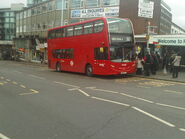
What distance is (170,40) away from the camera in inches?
653

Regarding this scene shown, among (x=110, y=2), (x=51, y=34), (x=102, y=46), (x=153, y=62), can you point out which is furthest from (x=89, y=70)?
(x=110, y=2)

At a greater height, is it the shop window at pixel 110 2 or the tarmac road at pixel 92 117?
the shop window at pixel 110 2

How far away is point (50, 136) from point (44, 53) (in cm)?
3408

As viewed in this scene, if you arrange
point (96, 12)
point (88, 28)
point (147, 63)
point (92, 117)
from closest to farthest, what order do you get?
1. point (92, 117)
2. point (88, 28)
3. point (147, 63)
4. point (96, 12)

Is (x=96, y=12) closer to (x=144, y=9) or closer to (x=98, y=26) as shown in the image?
(x=144, y=9)

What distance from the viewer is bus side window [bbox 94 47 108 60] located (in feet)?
44.2

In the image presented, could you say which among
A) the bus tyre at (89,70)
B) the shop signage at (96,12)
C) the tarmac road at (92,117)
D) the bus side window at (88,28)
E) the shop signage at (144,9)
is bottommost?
the tarmac road at (92,117)

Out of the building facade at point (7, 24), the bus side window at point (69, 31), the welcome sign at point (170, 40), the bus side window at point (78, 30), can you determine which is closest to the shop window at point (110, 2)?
the welcome sign at point (170, 40)

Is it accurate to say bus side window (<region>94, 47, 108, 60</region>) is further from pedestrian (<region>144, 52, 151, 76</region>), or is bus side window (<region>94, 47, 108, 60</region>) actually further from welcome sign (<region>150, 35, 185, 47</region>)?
welcome sign (<region>150, 35, 185, 47</region>)

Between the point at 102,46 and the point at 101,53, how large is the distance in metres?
0.54

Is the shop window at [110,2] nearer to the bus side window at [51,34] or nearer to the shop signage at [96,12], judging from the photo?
the shop signage at [96,12]

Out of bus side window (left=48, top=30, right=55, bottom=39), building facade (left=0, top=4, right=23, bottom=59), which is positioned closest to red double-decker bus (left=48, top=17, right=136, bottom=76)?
bus side window (left=48, top=30, right=55, bottom=39)

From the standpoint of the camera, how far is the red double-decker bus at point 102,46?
43.9 ft

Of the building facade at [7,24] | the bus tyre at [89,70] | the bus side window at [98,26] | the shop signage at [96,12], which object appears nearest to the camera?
the bus side window at [98,26]
